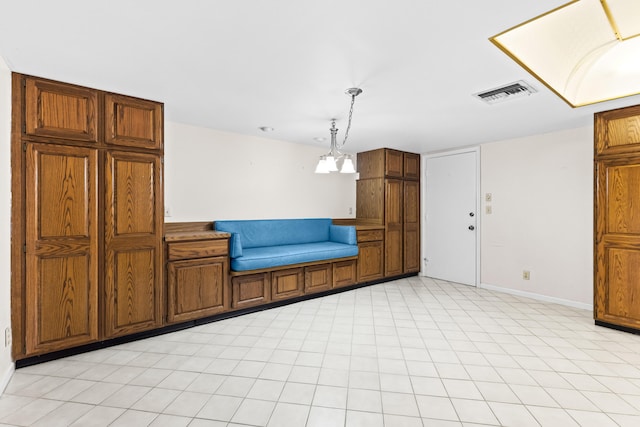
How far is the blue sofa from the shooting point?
11.0 ft

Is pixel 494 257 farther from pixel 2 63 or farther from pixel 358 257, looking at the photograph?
pixel 2 63

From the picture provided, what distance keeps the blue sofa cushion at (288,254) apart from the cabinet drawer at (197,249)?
0.19 metres

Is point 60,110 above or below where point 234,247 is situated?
above

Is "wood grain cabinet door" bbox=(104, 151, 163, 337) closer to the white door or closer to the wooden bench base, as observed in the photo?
the wooden bench base

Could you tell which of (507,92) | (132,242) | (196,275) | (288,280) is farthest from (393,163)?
(132,242)

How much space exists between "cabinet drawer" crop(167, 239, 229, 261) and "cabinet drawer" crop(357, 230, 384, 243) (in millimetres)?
2063

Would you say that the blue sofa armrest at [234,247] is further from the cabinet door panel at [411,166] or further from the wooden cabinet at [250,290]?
the cabinet door panel at [411,166]

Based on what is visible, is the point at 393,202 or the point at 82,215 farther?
the point at 393,202

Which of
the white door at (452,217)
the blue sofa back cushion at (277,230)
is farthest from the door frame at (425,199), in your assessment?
the blue sofa back cushion at (277,230)

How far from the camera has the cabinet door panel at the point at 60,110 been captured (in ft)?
7.48

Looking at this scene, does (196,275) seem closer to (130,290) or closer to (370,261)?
(130,290)

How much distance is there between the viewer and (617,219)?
2980 mm

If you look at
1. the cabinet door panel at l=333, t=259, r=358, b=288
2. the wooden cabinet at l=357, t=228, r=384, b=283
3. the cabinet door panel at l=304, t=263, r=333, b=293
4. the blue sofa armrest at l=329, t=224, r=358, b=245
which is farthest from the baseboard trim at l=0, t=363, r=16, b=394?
the wooden cabinet at l=357, t=228, r=384, b=283

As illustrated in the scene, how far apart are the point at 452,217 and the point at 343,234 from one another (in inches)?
75.5
